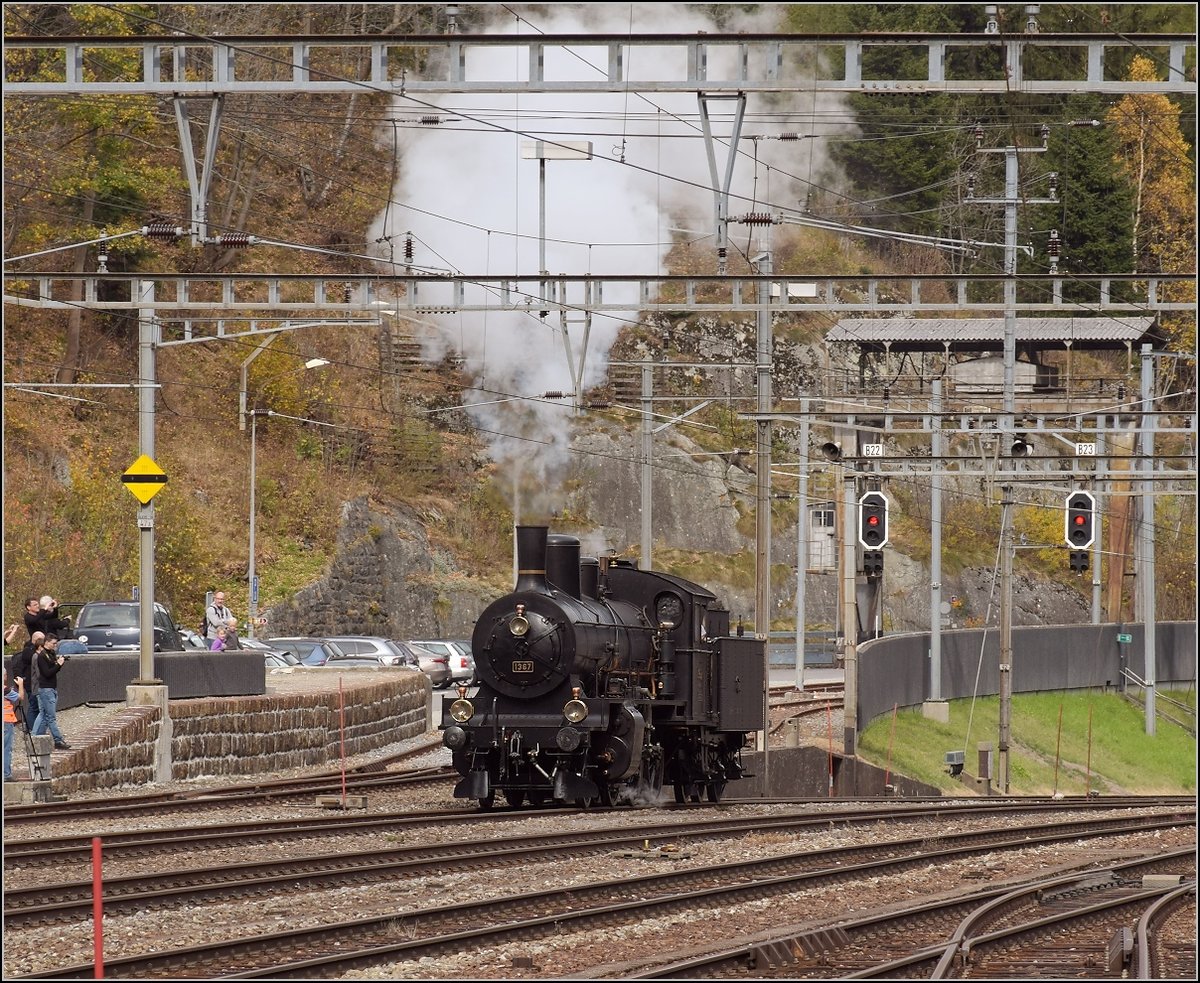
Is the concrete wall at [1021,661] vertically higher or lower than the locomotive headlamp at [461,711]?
lower

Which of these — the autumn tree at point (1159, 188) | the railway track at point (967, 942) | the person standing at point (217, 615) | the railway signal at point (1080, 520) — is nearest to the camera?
the railway track at point (967, 942)

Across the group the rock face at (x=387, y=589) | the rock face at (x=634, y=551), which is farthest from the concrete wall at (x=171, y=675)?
the rock face at (x=387, y=589)

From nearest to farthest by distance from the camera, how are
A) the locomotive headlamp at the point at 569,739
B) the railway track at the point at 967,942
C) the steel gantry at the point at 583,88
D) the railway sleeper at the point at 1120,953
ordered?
1. the railway track at the point at 967,942
2. the railway sleeper at the point at 1120,953
3. the steel gantry at the point at 583,88
4. the locomotive headlamp at the point at 569,739

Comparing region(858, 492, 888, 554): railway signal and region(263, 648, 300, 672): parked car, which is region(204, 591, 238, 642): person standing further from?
region(858, 492, 888, 554): railway signal

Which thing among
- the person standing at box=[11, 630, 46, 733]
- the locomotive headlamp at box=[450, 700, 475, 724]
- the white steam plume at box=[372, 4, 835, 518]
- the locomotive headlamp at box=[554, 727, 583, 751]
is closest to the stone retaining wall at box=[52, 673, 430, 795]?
the person standing at box=[11, 630, 46, 733]

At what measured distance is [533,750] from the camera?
65.3 feet

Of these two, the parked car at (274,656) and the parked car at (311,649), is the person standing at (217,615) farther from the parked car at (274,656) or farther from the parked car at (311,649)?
the parked car at (311,649)

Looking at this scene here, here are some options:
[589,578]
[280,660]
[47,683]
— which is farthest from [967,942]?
[280,660]

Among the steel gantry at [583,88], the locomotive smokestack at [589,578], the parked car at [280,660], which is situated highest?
the steel gantry at [583,88]

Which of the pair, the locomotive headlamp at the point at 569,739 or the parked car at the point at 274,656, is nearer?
the locomotive headlamp at the point at 569,739

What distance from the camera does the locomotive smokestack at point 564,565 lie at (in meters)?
20.7

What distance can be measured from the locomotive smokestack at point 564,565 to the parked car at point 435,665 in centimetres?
2465

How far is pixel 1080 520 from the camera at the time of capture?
3303 centimetres

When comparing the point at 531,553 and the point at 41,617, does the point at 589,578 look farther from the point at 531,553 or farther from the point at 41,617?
the point at 41,617
